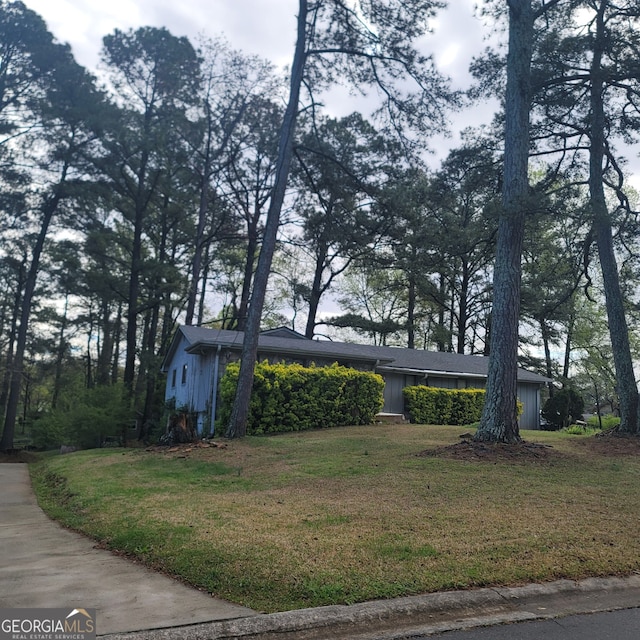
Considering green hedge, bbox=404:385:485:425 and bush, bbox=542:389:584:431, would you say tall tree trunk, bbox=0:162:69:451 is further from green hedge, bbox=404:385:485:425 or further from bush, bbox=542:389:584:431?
bush, bbox=542:389:584:431

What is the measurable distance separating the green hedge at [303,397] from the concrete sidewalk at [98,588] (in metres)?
10.4

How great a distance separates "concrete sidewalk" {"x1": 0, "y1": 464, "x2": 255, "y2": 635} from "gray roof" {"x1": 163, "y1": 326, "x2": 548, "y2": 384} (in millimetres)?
12224

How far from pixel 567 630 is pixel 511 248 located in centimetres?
951

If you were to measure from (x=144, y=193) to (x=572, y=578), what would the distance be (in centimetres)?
2530

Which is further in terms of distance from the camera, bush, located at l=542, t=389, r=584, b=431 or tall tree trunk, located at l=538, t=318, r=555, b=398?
tall tree trunk, located at l=538, t=318, r=555, b=398

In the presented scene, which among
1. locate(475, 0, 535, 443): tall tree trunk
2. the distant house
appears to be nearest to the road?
locate(475, 0, 535, 443): tall tree trunk

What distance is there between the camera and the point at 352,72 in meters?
16.0

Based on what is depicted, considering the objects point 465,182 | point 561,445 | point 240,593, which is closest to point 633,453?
point 561,445

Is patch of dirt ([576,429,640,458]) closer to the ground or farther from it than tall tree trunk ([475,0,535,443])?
closer to the ground

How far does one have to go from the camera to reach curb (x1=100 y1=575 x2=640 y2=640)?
3676 millimetres

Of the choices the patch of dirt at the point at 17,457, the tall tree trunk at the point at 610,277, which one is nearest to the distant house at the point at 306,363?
the patch of dirt at the point at 17,457

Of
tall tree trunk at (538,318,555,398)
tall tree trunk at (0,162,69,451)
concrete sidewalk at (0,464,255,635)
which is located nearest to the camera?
concrete sidewalk at (0,464,255,635)

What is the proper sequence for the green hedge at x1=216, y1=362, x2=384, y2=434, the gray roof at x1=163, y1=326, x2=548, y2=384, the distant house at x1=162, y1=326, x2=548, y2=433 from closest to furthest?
the green hedge at x1=216, y1=362, x2=384, y2=434, the distant house at x1=162, y1=326, x2=548, y2=433, the gray roof at x1=163, y1=326, x2=548, y2=384

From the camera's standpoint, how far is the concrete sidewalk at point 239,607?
3705 millimetres
